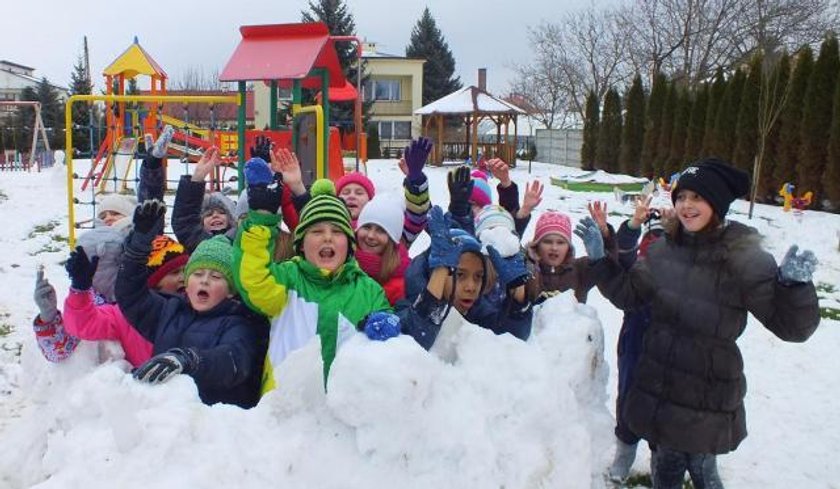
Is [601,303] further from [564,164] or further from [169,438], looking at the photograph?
[564,164]

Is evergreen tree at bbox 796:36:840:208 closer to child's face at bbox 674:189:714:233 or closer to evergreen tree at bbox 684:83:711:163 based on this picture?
evergreen tree at bbox 684:83:711:163

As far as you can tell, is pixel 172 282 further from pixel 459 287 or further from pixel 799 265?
pixel 799 265

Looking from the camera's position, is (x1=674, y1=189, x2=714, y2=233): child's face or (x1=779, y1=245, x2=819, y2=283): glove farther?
(x1=674, y1=189, x2=714, y2=233): child's face

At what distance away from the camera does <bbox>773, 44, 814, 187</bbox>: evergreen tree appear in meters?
14.8

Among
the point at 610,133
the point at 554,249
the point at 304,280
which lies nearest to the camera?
the point at 304,280

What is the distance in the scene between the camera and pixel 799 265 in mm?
2566

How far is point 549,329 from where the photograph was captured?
2672 millimetres

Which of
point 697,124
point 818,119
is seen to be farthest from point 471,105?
point 818,119

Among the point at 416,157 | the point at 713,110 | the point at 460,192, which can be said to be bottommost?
the point at 460,192

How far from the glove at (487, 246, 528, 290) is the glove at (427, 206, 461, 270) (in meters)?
0.31

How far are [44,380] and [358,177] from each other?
1777 mm

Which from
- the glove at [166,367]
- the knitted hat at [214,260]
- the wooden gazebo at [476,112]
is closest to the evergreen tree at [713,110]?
the wooden gazebo at [476,112]

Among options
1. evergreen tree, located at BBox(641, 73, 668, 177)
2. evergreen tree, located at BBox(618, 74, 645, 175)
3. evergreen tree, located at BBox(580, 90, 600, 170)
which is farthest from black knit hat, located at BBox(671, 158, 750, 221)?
evergreen tree, located at BBox(580, 90, 600, 170)

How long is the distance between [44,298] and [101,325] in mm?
229
